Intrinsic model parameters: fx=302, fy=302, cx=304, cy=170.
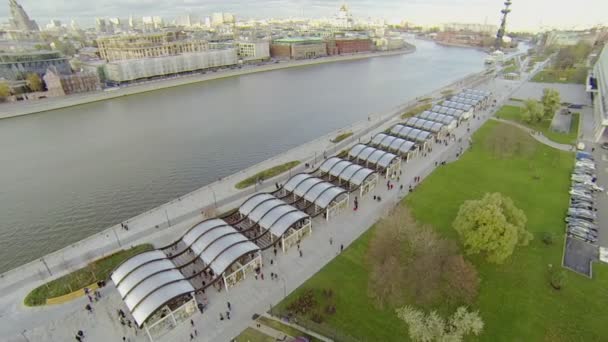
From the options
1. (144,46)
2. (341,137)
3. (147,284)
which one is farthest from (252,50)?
(147,284)

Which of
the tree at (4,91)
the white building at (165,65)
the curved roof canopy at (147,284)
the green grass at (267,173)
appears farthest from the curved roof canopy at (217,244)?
the white building at (165,65)

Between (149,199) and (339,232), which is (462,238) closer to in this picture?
(339,232)

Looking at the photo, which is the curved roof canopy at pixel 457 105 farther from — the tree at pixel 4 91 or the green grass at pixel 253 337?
the tree at pixel 4 91

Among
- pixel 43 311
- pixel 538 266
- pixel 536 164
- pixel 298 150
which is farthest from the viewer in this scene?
pixel 298 150

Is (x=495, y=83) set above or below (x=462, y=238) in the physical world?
above

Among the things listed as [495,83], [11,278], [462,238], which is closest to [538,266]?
[462,238]

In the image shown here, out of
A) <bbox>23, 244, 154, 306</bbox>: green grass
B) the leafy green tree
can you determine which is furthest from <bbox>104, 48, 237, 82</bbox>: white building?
the leafy green tree

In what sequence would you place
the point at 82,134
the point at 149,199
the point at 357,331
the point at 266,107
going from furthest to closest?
the point at 266,107, the point at 82,134, the point at 149,199, the point at 357,331
